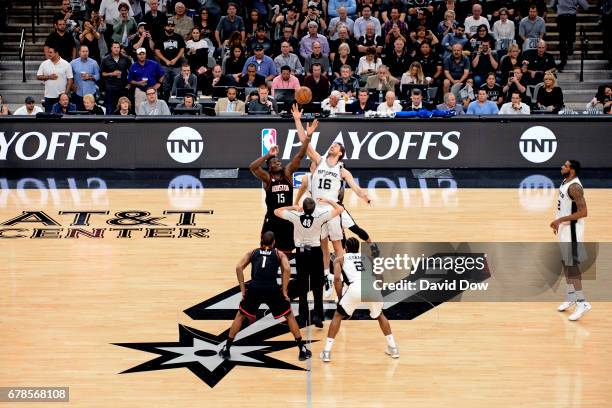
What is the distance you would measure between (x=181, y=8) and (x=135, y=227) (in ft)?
32.1

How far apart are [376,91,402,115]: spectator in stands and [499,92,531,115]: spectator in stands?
2307 millimetres

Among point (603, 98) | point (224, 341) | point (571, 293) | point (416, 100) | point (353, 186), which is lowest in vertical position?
point (224, 341)

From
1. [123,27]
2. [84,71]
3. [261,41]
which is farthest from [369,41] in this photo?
[84,71]

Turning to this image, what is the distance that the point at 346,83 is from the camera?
2547cm

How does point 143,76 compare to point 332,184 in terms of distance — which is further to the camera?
point 143,76

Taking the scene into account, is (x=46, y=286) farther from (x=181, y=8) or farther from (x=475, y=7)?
(x=475, y=7)

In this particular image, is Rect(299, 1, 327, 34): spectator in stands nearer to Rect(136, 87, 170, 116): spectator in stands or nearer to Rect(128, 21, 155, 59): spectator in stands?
Rect(128, 21, 155, 59): spectator in stands

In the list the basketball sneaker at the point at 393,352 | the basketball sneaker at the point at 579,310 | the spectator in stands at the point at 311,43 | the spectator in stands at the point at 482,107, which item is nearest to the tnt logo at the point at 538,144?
the spectator in stands at the point at 482,107

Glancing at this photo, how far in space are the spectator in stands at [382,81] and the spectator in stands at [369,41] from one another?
1203 mm

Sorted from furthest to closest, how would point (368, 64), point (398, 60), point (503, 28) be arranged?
point (503, 28), point (398, 60), point (368, 64)

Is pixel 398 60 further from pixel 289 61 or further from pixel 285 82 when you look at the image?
pixel 285 82

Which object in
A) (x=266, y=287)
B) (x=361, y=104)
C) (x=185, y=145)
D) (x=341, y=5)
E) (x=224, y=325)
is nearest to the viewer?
(x=266, y=287)

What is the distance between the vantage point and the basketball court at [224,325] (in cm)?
1228

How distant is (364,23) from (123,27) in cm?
609
